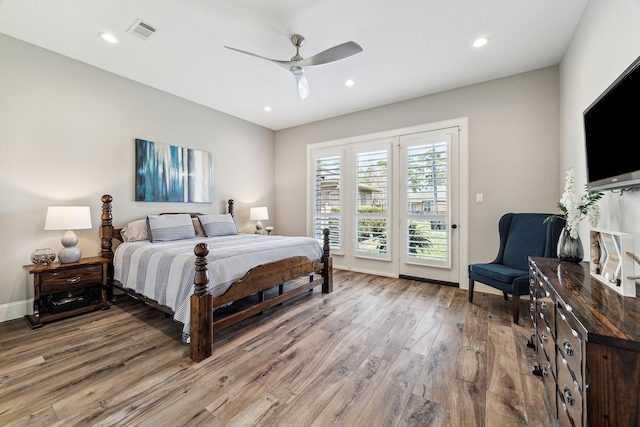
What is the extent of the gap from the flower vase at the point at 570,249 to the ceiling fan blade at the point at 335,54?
7.27ft

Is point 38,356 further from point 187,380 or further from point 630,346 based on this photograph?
point 630,346

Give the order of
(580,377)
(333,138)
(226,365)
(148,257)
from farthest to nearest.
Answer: (333,138)
(148,257)
(226,365)
(580,377)

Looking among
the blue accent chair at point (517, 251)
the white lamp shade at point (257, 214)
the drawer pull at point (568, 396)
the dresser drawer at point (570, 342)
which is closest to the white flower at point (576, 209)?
the blue accent chair at point (517, 251)

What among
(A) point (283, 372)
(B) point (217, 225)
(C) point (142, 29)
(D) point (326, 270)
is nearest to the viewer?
(A) point (283, 372)

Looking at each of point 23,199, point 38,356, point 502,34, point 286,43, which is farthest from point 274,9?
point 38,356

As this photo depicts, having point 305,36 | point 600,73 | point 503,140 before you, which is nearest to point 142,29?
point 305,36

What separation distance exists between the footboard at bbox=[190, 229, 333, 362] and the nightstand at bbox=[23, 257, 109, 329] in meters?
1.66

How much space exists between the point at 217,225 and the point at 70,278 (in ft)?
5.63

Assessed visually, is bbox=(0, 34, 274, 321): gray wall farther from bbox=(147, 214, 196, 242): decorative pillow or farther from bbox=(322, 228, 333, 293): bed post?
bbox=(322, 228, 333, 293): bed post

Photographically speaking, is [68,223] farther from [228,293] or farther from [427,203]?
[427,203]

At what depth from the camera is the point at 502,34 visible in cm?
258

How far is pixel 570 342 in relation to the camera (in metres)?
1.09

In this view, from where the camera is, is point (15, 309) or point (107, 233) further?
point (107, 233)

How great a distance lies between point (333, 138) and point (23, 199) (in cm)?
421
